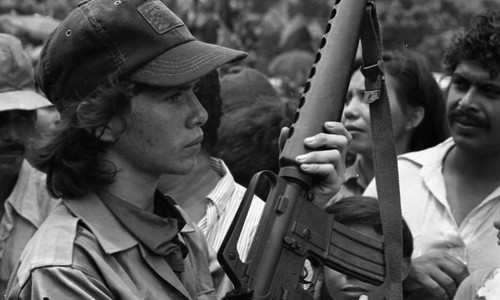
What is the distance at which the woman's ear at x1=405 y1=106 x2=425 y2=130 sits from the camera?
5000 millimetres

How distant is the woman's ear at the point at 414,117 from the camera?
5.00 metres

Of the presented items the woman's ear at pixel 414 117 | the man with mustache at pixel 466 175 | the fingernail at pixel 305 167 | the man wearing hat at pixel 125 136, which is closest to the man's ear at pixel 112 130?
the man wearing hat at pixel 125 136

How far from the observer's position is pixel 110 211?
8.54 feet

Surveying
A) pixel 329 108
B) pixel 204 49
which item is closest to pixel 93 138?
pixel 204 49

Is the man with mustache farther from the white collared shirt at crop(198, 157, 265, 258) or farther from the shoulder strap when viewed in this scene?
the shoulder strap

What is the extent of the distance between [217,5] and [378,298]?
19.1 feet

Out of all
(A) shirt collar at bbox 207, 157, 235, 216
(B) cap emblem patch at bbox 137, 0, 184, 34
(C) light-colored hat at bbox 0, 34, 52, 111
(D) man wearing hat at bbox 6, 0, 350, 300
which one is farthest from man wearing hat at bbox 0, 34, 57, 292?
(B) cap emblem patch at bbox 137, 0, 184, 34

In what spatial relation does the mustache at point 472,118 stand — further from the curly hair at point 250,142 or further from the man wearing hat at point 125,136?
the man wearing hat at point 125,136

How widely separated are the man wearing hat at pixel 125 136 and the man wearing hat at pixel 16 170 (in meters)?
1.41

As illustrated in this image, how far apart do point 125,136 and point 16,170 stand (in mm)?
1701

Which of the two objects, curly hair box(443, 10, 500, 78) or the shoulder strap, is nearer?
the shoulder strap

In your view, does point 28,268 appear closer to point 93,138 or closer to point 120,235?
point 120,235

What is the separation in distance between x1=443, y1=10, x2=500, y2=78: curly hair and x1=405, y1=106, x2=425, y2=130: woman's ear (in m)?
0.70

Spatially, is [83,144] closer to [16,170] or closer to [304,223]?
[304,223]
